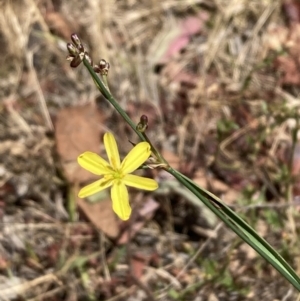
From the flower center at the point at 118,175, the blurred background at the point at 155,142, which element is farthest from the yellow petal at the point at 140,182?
the blurred background at the point at 155,142

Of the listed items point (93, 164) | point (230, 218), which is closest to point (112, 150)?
point (93, 164)

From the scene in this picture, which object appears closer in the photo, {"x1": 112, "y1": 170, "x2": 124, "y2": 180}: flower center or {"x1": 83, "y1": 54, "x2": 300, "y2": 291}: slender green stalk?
{"x1": 83, "y1": 54, "x2": 300, "y2": 291}: slender green stalk

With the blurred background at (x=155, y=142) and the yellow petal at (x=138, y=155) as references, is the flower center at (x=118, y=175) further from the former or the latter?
the blurred background at (x=155, y=142)

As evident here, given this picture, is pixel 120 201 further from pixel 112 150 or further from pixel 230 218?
pixel 230 218

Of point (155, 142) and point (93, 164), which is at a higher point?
point (155, 142)

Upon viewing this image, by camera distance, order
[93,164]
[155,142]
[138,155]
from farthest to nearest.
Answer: [155,142] → [93,164] → [138,155]

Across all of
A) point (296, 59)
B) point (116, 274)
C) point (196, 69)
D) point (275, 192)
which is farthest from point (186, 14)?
point (116, 274)

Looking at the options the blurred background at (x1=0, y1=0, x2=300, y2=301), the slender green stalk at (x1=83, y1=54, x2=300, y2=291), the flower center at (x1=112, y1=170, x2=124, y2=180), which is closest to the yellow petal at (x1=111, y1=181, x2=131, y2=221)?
the flower center at (x1=112, y1=170, x2=124, y2=180)

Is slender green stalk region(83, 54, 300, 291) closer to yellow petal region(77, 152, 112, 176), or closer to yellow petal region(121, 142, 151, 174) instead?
yellow petal region(121, 142, 151, 174)
